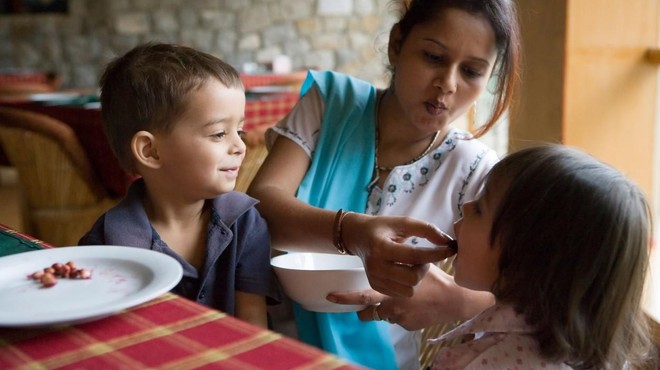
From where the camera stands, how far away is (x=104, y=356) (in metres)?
0.69

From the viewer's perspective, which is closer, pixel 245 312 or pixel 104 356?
pixel 104 356

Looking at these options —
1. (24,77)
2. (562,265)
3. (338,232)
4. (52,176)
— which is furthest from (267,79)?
(562,265)

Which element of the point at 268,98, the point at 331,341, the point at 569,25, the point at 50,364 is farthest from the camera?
the point at 268,98

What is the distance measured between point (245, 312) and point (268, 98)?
250 cm

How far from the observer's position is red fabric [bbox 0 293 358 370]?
660 mm

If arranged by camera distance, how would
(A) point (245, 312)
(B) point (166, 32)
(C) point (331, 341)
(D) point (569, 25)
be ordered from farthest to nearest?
(B) point (166, 32), (D) point (569, 25), (C) point (331, 341), (A) point (245, 312)

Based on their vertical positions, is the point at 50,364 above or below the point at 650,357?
above

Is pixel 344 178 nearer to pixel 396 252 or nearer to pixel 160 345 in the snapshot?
pixel 396 252

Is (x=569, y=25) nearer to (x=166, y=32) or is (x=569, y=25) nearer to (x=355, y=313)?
(x=355, y=313)

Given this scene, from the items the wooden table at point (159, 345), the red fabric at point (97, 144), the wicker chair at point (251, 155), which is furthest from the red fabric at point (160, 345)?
the red fabric at point (97, 144)

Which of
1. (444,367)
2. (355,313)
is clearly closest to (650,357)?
(444,367)

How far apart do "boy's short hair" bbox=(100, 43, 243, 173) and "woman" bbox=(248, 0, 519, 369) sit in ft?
1.07

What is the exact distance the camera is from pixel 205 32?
7289mm

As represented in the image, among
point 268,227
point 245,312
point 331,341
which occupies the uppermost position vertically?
point 268,227
